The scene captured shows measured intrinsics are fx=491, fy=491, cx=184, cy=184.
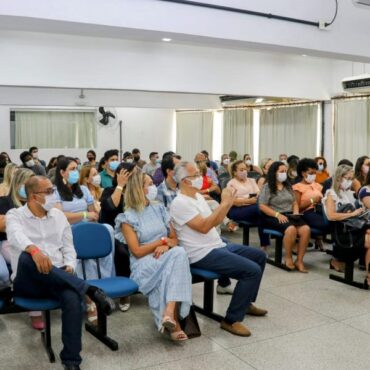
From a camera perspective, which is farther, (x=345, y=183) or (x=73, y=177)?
(x=345, y=183)

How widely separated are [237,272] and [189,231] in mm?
477

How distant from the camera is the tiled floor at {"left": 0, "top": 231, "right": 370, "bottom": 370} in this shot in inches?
127

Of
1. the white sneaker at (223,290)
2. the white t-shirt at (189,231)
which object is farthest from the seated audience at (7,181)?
the white sneaker at (223,290)

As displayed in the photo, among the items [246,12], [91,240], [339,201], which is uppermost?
[246,12]

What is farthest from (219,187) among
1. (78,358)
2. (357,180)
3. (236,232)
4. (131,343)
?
(78,358)

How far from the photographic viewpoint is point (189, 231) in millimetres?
3779

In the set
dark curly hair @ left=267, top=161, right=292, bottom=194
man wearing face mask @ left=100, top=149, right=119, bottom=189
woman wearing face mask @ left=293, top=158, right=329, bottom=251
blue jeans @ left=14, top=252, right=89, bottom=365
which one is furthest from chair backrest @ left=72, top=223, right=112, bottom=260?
woman wearing face mask @ left=293, top=158, right=329, bottom=251

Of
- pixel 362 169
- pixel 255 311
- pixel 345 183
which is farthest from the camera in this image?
pixel 362 169

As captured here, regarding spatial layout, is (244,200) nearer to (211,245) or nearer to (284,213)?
(284,213)

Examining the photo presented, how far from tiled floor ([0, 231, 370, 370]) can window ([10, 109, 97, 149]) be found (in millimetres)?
8834

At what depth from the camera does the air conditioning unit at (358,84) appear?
862 cm

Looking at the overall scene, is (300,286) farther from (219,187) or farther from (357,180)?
(219,187)

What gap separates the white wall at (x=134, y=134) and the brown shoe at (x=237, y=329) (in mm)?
9721

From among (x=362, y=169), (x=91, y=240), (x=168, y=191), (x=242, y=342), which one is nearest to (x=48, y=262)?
(x=91, y=240)
